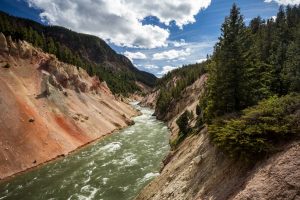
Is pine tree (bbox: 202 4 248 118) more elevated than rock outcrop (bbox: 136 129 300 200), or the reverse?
pine tree (bbox: 202 4 248 118)

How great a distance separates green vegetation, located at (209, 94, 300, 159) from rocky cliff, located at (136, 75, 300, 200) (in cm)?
66

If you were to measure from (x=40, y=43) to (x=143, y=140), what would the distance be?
55.5 m

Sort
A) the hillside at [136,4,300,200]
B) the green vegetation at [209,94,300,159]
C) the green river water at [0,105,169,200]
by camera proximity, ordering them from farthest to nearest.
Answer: the green river water at [0,105,169,200]
the green vegetation at [209,94,300,159]
the hillside at [136,4,300,200]

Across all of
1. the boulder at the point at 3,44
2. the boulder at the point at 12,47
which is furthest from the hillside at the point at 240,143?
the boulder at the point at 12,47

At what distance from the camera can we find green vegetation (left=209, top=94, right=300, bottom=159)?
48.5 feet

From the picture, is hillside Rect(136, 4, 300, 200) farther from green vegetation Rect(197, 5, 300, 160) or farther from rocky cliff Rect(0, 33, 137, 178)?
rocky cliff Rect(0, 33, 137, 178)

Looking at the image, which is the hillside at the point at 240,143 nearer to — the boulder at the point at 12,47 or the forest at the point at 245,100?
the forest at the point at 245,100

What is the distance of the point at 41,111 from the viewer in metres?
53.2

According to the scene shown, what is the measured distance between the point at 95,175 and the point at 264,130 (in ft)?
81.7

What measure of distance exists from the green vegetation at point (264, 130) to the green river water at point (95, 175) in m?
14.8

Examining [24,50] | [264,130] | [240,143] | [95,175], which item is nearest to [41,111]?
[24,50]

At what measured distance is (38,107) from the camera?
53.8 meters

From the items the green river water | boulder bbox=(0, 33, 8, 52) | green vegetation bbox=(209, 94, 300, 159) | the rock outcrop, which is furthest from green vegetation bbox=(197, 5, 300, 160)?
boulder bbox=(0, 33, 8, 52)

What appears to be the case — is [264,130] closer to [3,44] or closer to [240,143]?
[240,143]
